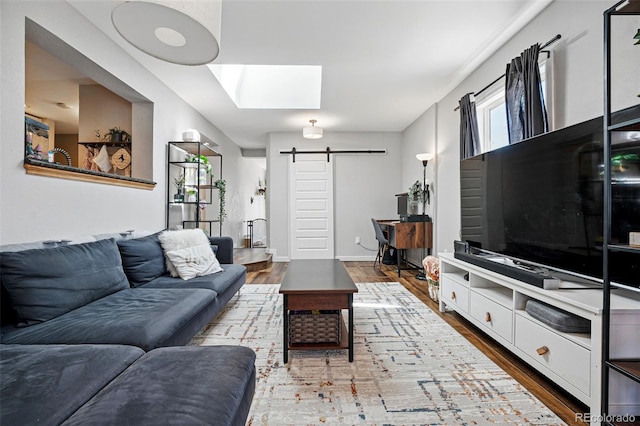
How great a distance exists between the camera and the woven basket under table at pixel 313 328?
7.09 ft

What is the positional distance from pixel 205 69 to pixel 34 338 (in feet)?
9.56

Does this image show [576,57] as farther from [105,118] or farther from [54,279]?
[105,118]

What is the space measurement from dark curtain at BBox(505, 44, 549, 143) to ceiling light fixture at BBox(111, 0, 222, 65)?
225cm

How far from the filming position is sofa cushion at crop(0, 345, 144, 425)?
907 millimetres

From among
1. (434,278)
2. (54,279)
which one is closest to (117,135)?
(54,279)

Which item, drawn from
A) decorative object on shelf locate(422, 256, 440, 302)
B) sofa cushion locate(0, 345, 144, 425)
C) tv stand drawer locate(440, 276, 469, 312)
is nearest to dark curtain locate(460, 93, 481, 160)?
decorative object on shelf locate(422, 256, 440, 302)

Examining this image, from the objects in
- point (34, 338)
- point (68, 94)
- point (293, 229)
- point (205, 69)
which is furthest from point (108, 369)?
point (293, 229)

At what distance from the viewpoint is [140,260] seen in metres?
2.51

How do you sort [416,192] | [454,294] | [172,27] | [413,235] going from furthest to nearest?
[416,192] < [413,235] < [454,294] < [172,27]

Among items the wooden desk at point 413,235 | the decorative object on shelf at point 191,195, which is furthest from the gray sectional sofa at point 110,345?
the wooden desk at point 413,235

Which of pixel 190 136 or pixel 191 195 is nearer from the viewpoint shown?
pixel 190 136

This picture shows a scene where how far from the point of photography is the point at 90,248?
6.73ft

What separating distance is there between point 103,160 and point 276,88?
2.53 m

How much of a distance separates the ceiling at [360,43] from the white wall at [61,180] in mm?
189
